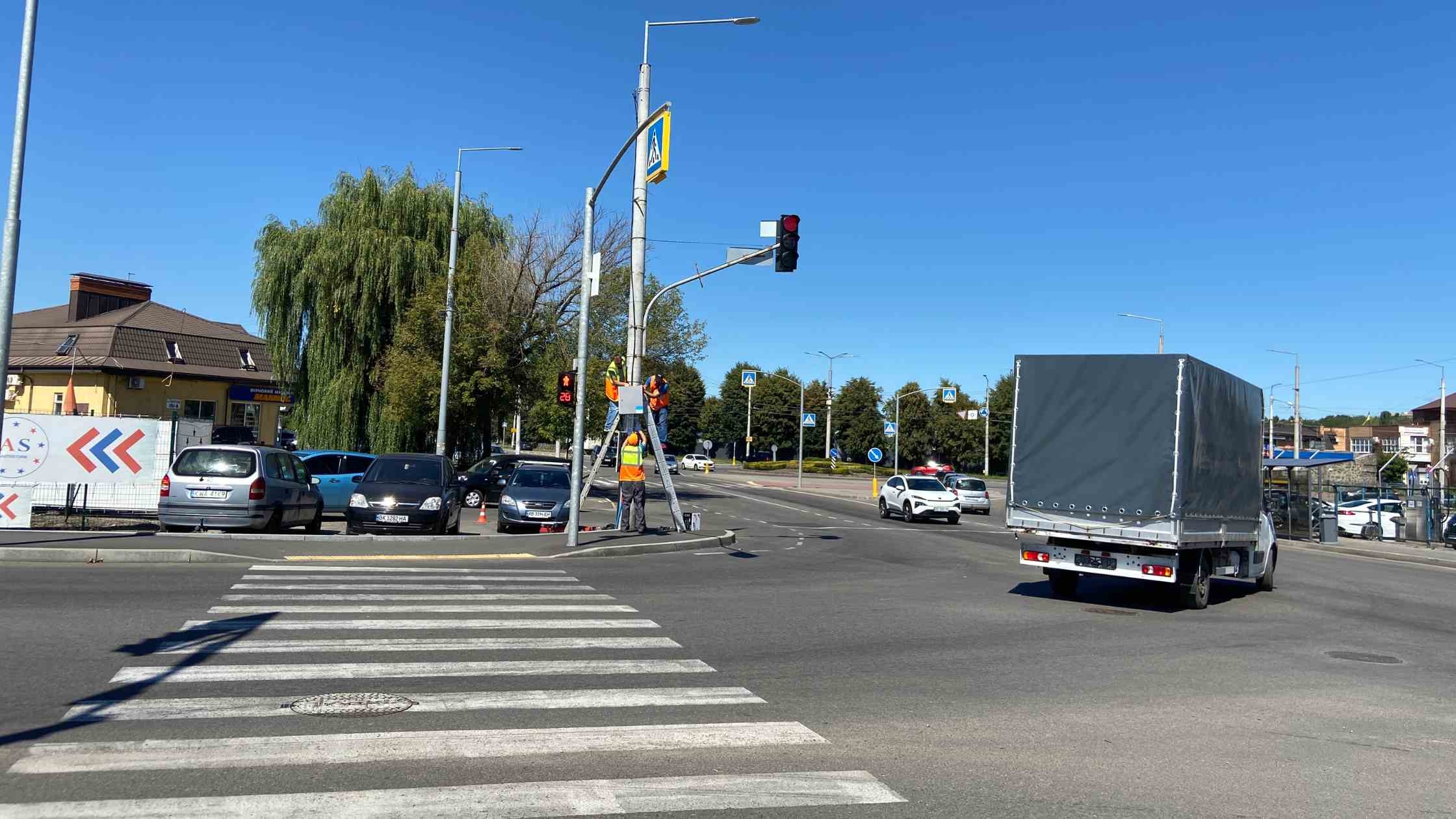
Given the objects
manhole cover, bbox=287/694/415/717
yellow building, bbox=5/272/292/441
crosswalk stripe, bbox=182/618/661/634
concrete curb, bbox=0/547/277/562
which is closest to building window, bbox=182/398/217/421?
yellow building, bbox=5/272/292/441

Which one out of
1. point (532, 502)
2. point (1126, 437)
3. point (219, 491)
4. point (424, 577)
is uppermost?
point (1126, 437)

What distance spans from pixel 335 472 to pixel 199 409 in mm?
30667

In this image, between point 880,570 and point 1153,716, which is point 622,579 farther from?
point 1153,716

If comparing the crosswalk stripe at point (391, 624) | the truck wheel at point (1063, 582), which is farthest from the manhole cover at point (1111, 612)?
the crosswalk stripe at point (391, 624)

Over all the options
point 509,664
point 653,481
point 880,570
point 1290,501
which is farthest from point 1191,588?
point 653,481

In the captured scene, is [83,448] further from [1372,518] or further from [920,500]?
[1372,518]

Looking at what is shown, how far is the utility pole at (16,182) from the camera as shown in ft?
46.1

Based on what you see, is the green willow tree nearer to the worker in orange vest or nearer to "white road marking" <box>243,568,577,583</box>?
the worker in orange vest

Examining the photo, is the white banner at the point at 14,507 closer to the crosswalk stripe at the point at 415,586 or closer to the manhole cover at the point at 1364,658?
the crosswalk stripe at the point at 415,586

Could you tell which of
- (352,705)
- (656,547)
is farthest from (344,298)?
(352,705)

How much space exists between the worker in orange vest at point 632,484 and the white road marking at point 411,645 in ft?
39.8

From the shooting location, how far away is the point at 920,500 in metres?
35.8

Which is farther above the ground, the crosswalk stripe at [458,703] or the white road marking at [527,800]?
the white road marking at [527,800]

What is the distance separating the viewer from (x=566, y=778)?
5.46 m
